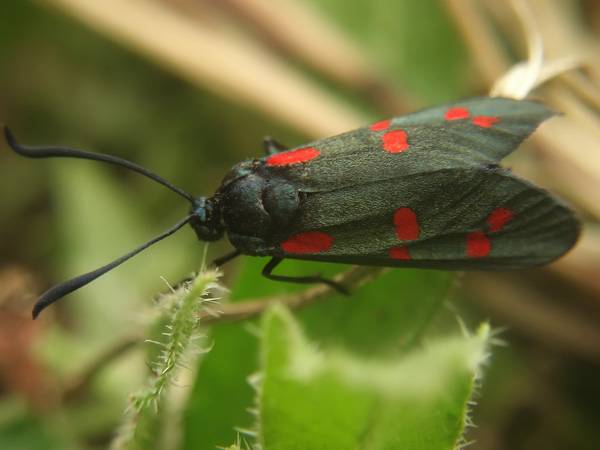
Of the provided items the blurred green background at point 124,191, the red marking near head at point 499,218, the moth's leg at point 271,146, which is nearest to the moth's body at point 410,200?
the red marking near head at point 499,218

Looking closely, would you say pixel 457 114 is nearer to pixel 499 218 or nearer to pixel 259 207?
pixel 499 218

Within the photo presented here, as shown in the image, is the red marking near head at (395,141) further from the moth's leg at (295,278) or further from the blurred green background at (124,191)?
the blurred green background at (124,191)

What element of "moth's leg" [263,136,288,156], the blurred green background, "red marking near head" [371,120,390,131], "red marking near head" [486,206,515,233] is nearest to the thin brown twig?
"red marking near head" [486,206,515,233]

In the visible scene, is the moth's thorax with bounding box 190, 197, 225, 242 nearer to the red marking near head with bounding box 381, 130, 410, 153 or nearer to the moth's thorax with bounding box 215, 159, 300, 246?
the moth's thorax with bounding box 215, 159, 300, 246

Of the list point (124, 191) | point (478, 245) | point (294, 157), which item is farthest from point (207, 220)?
point (124, 191)

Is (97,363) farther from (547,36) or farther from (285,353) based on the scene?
(547,36)

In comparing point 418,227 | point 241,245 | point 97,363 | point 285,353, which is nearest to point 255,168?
point 241,245
